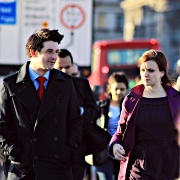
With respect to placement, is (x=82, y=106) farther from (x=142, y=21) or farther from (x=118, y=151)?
(x=142, y=21)

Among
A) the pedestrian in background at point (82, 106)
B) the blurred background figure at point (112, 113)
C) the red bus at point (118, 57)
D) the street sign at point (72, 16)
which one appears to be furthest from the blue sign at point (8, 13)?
the red bus at point (118, 57)

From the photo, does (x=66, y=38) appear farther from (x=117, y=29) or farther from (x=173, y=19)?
(x=117, y=29)

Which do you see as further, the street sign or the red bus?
the red bus

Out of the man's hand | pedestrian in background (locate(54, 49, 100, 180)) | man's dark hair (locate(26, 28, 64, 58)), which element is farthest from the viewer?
pedestrian in background (locate(54, 49, 100, 180))

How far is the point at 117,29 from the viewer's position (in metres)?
89.9

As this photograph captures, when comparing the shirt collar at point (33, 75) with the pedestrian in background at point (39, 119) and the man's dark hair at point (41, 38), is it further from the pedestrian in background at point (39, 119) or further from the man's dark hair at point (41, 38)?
the man's dark hair at point (41, 38)

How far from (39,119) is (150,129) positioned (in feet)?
2.94

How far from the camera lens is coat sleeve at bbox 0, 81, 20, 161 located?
5820mm

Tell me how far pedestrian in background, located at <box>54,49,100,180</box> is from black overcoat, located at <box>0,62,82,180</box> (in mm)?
1581

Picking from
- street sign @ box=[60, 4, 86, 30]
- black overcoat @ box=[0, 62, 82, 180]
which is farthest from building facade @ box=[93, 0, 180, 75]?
black overcoat @ box=[0, 62, 82, 180]

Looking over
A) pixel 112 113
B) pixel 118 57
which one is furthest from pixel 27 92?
pixel 118 57

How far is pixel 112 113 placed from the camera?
8.46 m

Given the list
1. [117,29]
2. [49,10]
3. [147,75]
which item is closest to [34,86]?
[147,75]

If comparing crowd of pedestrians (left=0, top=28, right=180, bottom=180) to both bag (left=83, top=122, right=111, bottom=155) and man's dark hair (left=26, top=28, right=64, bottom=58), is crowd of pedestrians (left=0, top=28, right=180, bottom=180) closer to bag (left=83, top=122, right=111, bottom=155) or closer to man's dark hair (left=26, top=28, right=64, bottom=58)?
man's dark hair (left=26, top=28, right=64, bottom=58)
